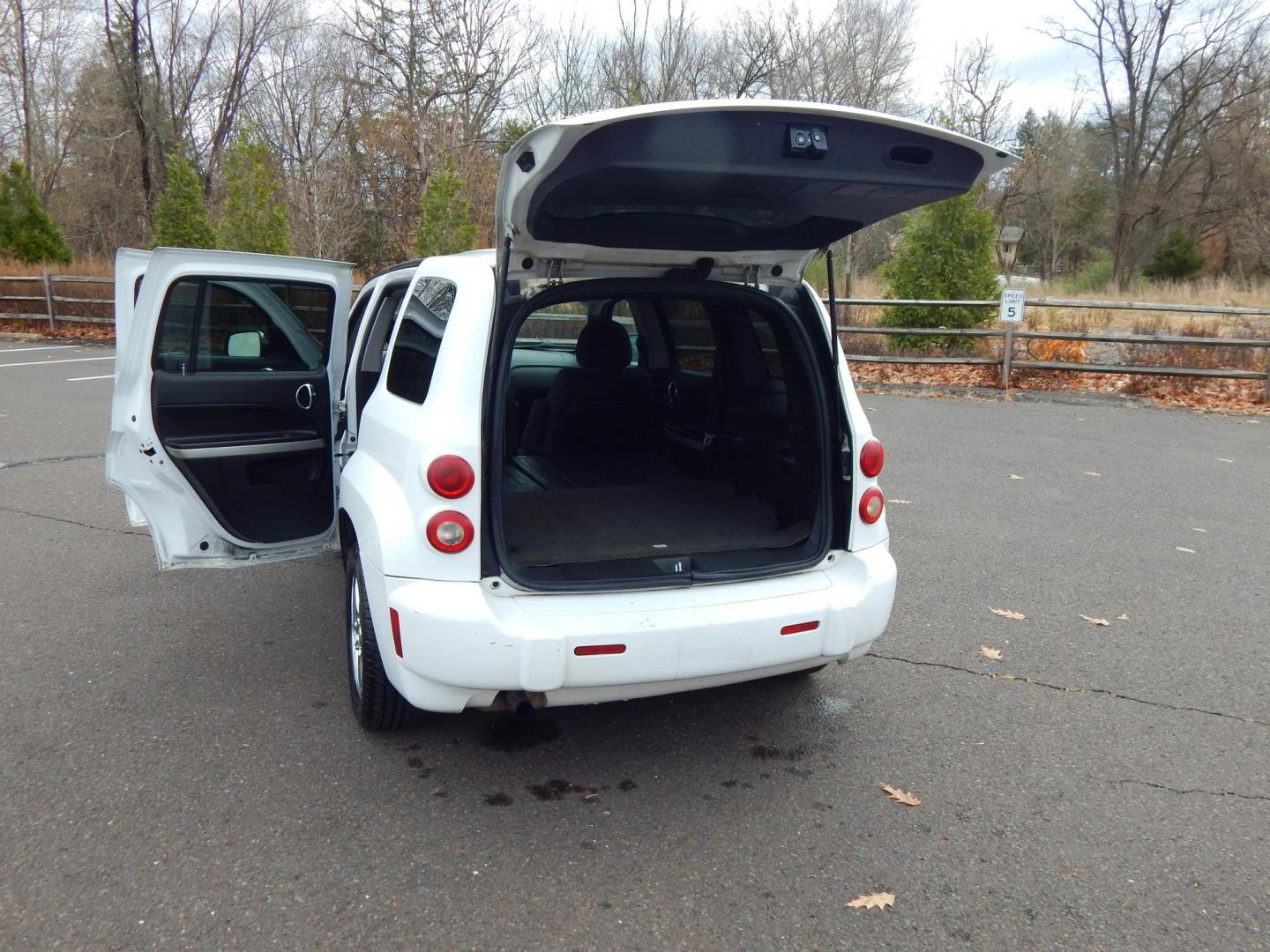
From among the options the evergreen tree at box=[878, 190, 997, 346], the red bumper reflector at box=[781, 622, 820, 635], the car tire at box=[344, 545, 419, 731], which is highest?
the evergreen tree at box=[878, 190, 997, 346]

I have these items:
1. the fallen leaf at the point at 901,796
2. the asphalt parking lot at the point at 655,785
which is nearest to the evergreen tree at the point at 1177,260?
the asphalt parking lot at the point at 655,785

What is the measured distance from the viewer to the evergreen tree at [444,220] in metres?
17.3

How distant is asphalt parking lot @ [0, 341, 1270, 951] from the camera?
252 centimetres

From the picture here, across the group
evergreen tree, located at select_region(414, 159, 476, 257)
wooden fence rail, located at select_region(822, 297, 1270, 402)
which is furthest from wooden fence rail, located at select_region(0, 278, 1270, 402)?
evergreen tree, located at select_region(414, 159, 476, 257)

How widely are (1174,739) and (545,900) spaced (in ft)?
8.07

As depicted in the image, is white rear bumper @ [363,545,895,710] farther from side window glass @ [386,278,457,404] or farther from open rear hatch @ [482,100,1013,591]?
side window glass @ [386,278,457,404]

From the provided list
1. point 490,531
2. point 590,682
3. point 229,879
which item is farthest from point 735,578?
point 229,879

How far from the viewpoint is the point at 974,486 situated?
751cm

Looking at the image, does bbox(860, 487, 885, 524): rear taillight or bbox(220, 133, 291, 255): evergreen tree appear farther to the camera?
bbox(220, 133, 291, 255): evergreen tree

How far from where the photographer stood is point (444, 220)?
57.0 ft

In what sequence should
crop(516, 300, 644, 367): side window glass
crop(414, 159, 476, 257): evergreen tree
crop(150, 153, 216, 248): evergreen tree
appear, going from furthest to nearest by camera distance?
crop(150, 153, 216, 248): evergreen tree → crop(414, 159, 476, 257): evergreen tree → crop(516, 300, 644, 367): side window glass

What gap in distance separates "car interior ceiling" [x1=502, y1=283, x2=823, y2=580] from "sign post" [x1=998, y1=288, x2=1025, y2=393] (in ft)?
29.0

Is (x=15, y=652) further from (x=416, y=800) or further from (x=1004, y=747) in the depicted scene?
(x=1004, y=747)

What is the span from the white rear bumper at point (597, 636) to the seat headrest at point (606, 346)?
1958 millimetres
